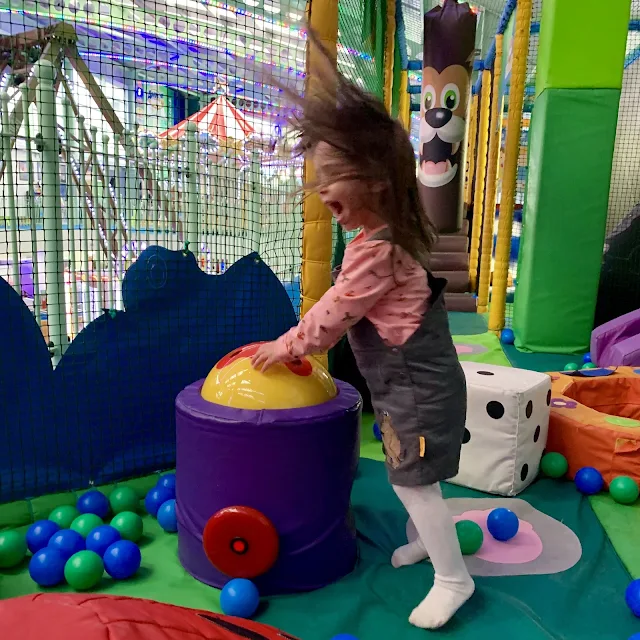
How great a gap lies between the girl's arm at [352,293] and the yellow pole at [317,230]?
104cm

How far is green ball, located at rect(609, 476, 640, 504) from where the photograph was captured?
7.02 feet

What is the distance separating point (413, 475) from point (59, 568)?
99 centimetres

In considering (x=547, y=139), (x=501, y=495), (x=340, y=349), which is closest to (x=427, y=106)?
(x=547, y=139)

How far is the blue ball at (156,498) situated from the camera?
80.7 inches

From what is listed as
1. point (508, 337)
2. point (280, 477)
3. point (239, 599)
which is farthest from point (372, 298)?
point (508, 337)

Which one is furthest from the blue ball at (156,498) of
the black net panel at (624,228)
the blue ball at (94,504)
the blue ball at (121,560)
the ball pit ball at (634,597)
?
the black net panel at (624,228)

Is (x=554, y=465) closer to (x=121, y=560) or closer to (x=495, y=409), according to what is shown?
(x=495, y=409)

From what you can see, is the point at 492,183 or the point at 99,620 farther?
the point at 492,183

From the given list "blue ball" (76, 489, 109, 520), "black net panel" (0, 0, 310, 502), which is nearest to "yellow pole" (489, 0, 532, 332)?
"black net panel" (0, 0, 310, 502)

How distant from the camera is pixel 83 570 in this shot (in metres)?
1.59

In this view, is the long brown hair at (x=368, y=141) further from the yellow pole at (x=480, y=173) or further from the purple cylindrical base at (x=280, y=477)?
the yellow pole at (x=480, y=173)

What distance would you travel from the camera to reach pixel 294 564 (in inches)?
63.7

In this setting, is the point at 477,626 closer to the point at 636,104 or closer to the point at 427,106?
the point at 427,106

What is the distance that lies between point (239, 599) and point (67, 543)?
58cm
